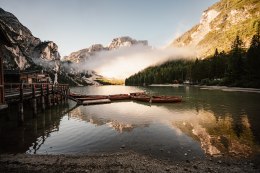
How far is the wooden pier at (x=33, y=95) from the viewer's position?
2356 cm

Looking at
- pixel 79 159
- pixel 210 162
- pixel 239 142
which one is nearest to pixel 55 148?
pixel 79 159

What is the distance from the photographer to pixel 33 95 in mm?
29109

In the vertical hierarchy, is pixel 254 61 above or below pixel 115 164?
above

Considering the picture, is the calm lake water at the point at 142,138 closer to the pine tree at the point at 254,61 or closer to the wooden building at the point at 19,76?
the wooden building at the point at 19,76

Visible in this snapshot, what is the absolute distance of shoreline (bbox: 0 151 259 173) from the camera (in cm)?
1246

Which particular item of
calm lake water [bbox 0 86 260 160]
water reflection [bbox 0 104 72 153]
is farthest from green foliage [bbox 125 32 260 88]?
water reflection [bbox 0 104 72 153]

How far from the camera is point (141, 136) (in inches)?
827

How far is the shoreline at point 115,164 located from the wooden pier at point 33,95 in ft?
28.5

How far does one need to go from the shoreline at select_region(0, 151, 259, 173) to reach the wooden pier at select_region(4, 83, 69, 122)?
869 cm

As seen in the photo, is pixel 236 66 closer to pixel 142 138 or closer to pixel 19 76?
pixel 19 76

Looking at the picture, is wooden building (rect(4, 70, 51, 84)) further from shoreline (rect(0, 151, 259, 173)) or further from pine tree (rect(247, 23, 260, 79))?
pine tree (rect(247, 23, 260, 79))

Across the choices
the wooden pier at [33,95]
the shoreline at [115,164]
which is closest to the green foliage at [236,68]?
the wooden pier at [33,95]

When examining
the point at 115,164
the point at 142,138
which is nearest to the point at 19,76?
the point at 142,138

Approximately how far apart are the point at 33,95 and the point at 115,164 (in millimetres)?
20480
